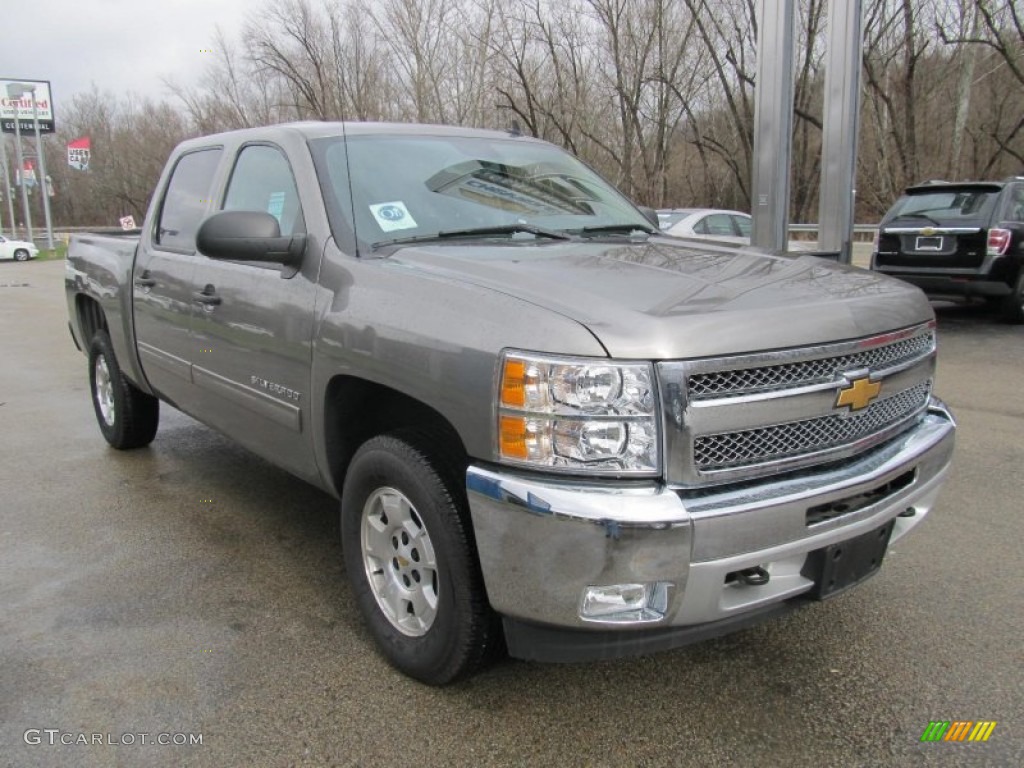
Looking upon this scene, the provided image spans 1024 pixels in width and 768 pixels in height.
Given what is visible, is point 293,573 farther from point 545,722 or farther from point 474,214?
point 474,214

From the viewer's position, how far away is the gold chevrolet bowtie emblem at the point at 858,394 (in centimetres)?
233

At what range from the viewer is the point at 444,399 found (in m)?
2.31

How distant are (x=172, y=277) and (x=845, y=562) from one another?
11.0 ft

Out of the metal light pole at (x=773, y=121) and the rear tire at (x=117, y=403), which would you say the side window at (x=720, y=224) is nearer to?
the metal light pole at (x=773, y=121)

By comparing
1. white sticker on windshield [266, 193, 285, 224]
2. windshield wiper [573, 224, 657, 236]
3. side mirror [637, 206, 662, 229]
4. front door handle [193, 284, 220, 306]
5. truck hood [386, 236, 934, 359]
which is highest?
white sticker on windshield [266, 193, 285, 224]

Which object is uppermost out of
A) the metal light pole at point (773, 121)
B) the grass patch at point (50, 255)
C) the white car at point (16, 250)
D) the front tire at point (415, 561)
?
the metal light pole at point (773, 121)

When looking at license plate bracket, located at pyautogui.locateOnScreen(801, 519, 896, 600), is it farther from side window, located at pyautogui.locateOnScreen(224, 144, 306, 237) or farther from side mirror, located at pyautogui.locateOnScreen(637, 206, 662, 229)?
side window, located at pyautogui.locateOnScreen(224, 144, 306, 237)

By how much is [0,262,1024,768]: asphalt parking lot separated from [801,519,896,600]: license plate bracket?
45 centimetres

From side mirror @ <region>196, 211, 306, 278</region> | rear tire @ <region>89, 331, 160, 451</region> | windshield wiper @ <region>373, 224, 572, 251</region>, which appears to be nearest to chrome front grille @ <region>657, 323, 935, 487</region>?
windshield wiper @ <region>373, 224, 572, 251</region>

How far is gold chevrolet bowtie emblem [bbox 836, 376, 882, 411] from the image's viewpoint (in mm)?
2330

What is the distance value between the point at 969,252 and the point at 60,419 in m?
9.48

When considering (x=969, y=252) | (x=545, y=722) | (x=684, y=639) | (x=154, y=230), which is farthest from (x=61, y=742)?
(x=969, y=252)

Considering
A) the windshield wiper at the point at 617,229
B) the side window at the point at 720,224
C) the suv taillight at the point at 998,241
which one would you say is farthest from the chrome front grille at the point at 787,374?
the side window at the point at 720,224

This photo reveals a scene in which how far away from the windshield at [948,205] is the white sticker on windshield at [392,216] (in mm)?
8469
